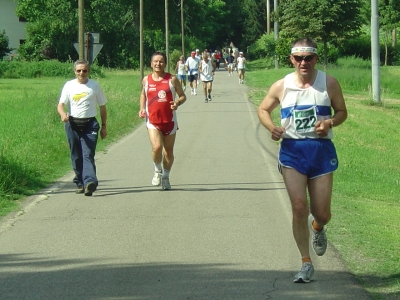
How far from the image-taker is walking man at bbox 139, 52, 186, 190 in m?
11.3

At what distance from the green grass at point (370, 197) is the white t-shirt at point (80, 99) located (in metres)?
3.60

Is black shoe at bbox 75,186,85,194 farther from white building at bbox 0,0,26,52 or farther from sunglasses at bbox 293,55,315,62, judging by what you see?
white building at bbox 0,0,26,52

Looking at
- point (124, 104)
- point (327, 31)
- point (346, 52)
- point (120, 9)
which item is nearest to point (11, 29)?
point (120, 9)

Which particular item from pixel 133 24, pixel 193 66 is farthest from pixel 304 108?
pixel 133 24

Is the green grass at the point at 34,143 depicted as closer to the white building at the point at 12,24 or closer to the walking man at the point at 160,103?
the walking man at the point at 160,103

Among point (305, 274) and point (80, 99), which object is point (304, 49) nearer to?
point (305, 274)

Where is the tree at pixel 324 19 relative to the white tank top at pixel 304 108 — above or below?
above

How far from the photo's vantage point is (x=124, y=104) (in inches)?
1096

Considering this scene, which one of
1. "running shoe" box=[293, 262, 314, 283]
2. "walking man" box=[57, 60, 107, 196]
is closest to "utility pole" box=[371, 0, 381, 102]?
"walking man" box=[57, 60, 107, 196]

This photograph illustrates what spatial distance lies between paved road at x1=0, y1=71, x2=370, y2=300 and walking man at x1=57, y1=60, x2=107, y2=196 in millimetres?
411

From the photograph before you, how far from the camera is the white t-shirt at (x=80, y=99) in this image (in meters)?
11.2

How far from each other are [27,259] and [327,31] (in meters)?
45.6

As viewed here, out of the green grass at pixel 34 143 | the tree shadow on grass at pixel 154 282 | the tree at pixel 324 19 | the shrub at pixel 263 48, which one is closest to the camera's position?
the tree shadow on grass at pixel 154 282

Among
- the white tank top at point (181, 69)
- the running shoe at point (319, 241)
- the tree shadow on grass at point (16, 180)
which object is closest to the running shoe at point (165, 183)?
the tree shadow on grass at point (16, 180)
